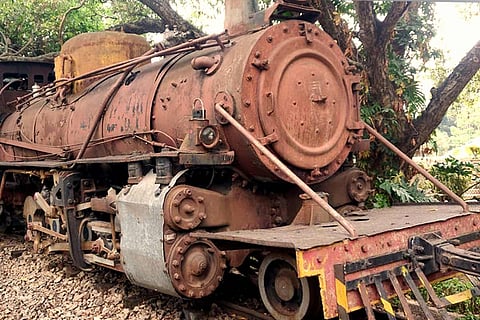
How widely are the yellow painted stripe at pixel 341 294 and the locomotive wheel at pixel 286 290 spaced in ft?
1.22

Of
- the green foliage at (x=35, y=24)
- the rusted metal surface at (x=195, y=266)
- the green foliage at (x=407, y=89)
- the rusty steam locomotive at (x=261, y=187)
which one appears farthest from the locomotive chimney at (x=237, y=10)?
the green foliage at (x=35, y=24)

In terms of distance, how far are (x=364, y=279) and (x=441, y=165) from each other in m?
5.22

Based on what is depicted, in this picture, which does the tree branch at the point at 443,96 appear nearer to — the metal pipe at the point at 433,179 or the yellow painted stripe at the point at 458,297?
the metal pipe at the point at 433,179

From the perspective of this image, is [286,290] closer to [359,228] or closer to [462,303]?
[359,228]

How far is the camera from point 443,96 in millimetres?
6641

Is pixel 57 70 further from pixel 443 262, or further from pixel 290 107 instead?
pixel 443 262

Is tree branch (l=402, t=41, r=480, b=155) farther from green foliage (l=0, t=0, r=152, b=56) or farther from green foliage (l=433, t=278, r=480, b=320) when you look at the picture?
green foliage (l=0, t=0, r=152, b=56)

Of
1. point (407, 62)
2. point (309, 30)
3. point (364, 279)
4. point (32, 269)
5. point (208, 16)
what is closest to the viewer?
point (364, 279)

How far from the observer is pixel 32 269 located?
19.9ft

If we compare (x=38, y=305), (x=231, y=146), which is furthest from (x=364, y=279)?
(x=38, y=305)

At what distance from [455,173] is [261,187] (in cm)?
457

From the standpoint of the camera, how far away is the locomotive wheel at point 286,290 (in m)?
3.27

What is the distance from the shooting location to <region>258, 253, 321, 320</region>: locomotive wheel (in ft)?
10.7

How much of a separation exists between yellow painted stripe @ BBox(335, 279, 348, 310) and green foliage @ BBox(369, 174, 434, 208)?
3.42 m
